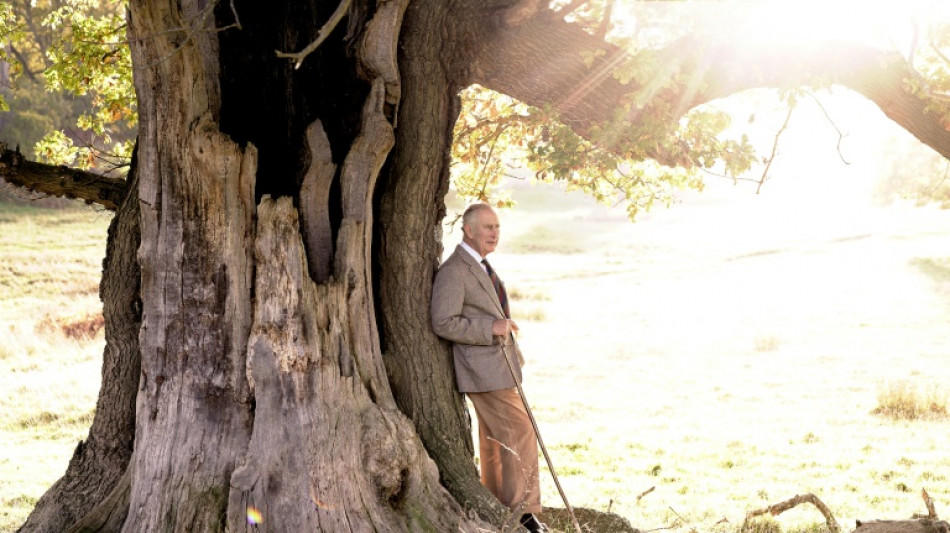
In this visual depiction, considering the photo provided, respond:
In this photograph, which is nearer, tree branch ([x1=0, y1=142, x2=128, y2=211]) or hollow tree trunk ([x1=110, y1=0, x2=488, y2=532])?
hollow tree trunk ([x1=110, y1=0, x2=488, y2=532])

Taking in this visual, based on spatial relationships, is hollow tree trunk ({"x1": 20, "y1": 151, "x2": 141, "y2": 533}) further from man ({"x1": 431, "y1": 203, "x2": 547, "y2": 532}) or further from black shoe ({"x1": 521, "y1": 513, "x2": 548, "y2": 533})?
black shoe ({"x1": 521, "y1": 513, "x2": 548, "y2": 533})

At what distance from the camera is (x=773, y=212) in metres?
78.4

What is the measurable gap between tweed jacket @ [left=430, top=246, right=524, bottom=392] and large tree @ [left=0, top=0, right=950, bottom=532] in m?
0.13

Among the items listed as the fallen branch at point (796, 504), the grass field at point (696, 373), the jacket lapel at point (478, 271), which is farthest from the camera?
the grass field at point (696, 373)

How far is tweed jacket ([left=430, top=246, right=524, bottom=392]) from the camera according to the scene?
6.75 metres

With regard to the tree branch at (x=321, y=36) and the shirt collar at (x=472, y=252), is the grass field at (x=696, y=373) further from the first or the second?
the tree branch at (x=321, y=36)

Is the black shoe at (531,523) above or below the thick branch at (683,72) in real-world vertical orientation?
below

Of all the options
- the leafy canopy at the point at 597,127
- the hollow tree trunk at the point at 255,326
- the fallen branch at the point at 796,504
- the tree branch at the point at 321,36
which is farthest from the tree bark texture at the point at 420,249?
→ the fallen branch at the point at 796,504

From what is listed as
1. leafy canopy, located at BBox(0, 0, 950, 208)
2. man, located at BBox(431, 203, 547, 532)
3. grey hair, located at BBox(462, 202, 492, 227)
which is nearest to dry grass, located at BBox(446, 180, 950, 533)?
man, located at BBox(431, 203, 547, 532)

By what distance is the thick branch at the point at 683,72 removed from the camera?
24.0 feet

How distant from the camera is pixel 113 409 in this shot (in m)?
7.11

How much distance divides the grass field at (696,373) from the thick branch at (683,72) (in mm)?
3053

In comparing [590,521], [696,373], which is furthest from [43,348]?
[590,521]

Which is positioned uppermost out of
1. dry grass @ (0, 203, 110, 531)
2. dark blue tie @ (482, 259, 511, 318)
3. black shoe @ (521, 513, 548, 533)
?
dark blue tie @ (482, 259, 511, 318)
